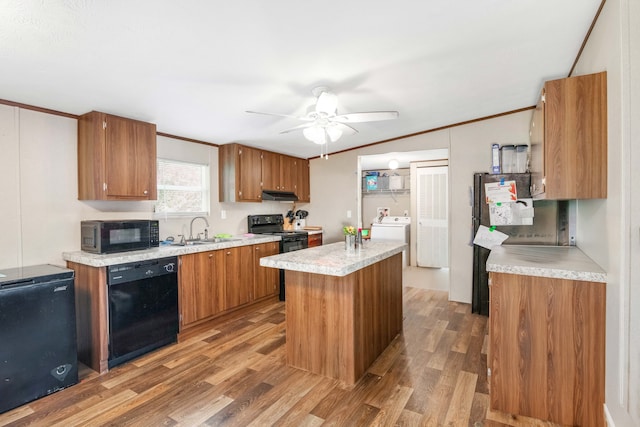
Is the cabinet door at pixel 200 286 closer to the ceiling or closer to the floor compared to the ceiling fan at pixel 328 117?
closer to the floor

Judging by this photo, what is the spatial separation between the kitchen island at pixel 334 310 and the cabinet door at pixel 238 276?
1276 mm

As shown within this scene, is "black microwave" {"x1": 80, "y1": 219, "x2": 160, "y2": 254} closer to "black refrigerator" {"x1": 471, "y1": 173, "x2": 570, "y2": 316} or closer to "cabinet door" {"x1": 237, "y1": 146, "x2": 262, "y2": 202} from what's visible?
"cabinet door" {"x1": 237, "y1": 146, "x2": 262, "y2": 202}

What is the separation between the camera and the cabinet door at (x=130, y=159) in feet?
9.32

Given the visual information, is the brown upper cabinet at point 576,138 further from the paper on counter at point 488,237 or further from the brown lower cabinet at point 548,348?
the paper on counter at point 488,237

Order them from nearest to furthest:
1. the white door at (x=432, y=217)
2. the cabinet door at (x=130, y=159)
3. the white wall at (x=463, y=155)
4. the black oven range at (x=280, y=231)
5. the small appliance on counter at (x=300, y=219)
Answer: the cabinet door at (x=130, y=159) → the white wall at (x=463, y=155) → the black oven range at (x=280, y=231) → the small appliance on counter at (x=300, y=219) → the white door at (x=432, y=217)

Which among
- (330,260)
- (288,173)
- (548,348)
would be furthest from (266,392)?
(288,173)

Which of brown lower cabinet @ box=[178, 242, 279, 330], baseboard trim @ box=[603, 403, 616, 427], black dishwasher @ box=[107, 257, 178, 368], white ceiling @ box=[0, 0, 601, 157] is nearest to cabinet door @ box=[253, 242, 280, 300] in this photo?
brown lower cabinet @ box=[178, 242, 279, 330]

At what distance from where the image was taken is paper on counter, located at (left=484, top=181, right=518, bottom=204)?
354 centimetres

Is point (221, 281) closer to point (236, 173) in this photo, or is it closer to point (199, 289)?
point (199, 289)

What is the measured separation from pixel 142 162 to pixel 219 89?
117 centimetres

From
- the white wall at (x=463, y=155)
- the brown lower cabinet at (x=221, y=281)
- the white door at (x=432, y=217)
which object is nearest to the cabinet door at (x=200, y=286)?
the brown lower cabinet at (x=221, y=281)

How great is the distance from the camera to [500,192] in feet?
11.8

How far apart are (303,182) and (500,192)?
3028 millimetres

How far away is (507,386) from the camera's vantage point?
196 centimetres
